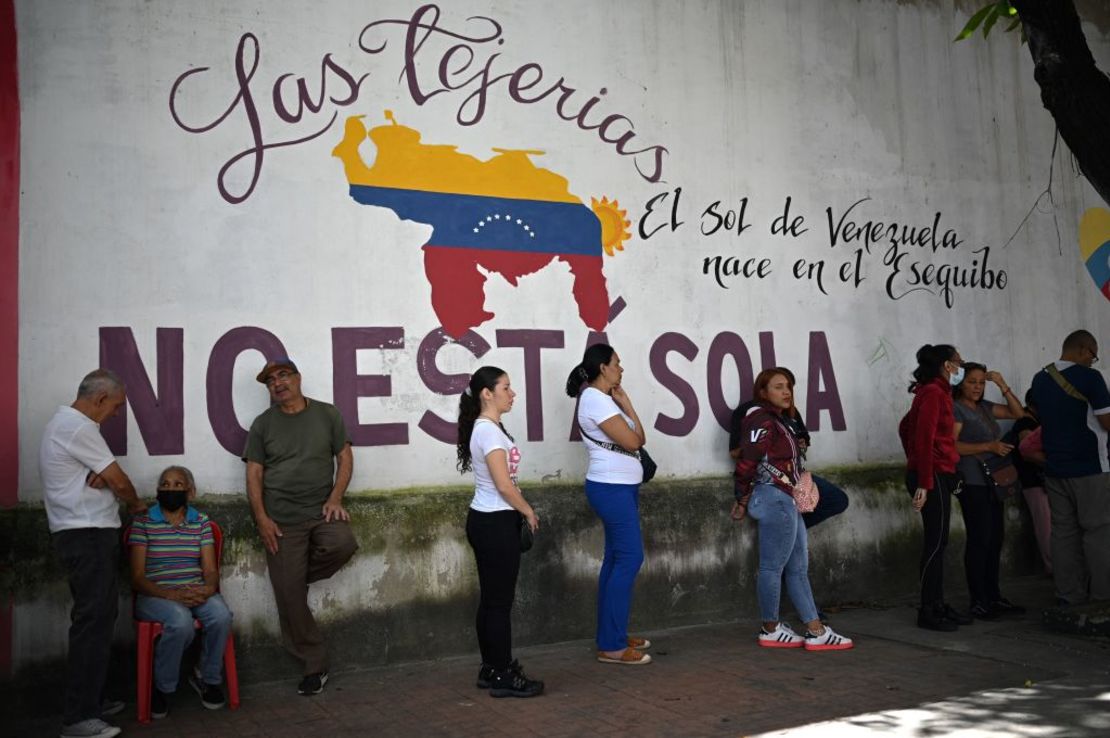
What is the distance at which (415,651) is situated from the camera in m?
6.45

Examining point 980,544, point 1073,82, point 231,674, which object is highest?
point 1073,82

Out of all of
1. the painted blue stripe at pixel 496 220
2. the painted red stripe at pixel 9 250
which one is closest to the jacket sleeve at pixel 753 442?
the painted blue stripe at pixel 496 220

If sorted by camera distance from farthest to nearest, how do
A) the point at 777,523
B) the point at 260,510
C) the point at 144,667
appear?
the point at 777,523 < the point at 260,510 < the point at 144,667

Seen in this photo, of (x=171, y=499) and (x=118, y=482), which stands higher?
(x=118, y=482)

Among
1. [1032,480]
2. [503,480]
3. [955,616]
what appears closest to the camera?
[503,480]

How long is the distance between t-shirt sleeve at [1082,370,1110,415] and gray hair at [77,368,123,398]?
6321 mm

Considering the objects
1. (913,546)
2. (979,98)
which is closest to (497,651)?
(913,546)

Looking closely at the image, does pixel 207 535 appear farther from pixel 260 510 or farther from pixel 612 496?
pixel 612 496

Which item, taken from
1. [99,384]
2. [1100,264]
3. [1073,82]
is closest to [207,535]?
[99,384]

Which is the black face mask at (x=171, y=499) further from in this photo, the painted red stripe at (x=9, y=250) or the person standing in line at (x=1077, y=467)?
the person standing in line at (x=1077, y=467)

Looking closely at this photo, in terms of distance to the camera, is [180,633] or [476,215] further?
[476,215]

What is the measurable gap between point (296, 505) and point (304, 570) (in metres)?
0.38

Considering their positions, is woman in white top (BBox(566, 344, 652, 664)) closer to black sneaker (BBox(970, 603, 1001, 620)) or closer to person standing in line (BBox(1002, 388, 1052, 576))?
black sneaker (BBox(970, 603, 1001, 620))

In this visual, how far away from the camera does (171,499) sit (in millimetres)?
5605
